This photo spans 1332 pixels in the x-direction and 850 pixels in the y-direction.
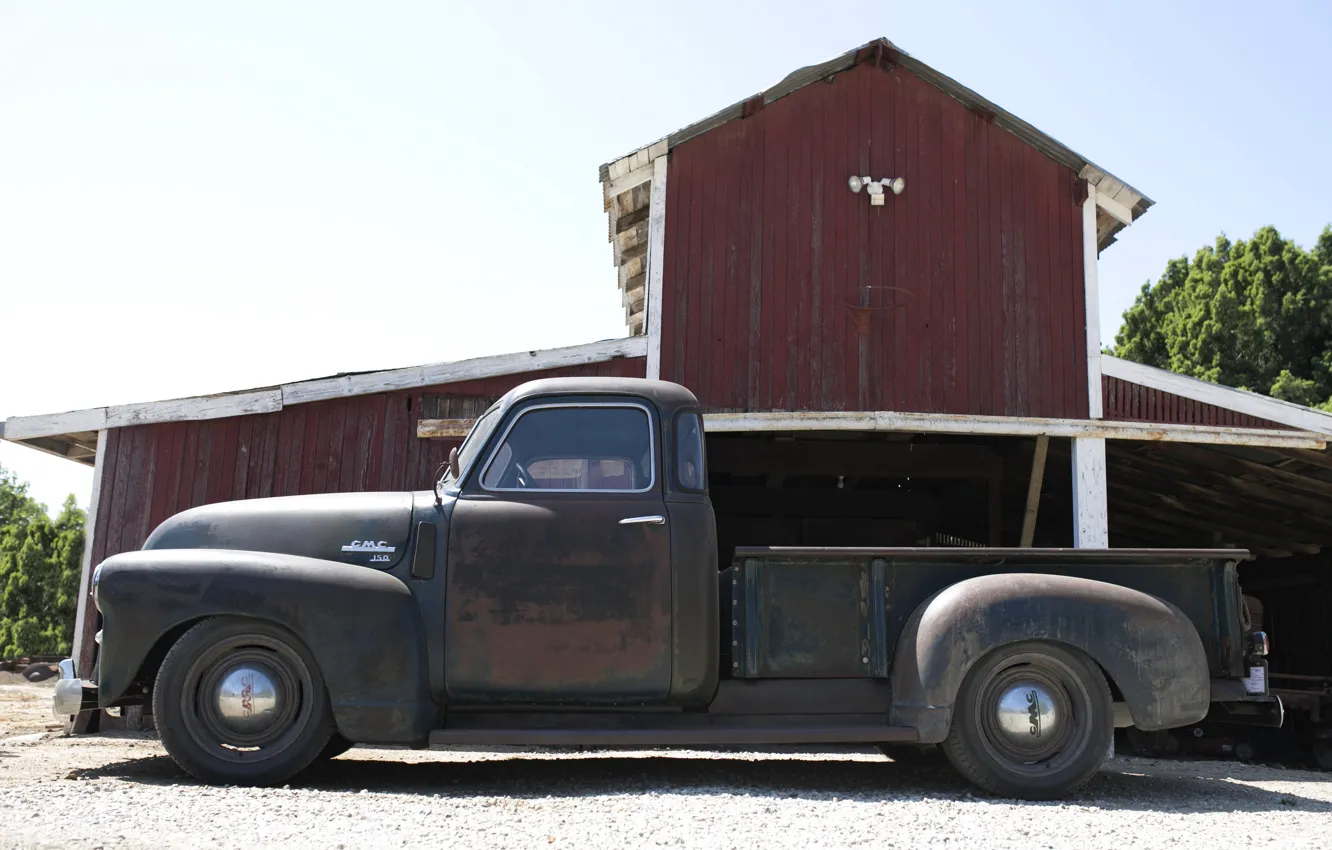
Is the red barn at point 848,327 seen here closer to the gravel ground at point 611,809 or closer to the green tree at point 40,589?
the gravel ground at point 611,809

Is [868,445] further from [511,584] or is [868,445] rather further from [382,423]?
[511,584]

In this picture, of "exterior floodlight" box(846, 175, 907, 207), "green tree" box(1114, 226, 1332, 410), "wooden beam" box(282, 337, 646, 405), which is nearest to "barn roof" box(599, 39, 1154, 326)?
"exterior floodlight" box(846, 175, 907, 207)

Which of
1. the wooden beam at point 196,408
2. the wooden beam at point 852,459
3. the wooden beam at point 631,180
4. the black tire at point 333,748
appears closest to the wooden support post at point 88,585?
the wooden beam at point 196,408

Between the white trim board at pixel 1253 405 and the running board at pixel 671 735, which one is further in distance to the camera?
the white trim board at pixel 1253 405

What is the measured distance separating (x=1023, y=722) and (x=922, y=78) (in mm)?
7663

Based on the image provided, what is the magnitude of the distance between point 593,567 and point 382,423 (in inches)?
192

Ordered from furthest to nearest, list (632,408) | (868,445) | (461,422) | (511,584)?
(868,445)
(461,422)
(632,408)
(511,584)

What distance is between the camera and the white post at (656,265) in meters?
10.8

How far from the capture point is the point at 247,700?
5.71m

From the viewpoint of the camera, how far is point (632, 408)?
626 centimetres

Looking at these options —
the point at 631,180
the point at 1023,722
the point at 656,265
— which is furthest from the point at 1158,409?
the point at 1023,722

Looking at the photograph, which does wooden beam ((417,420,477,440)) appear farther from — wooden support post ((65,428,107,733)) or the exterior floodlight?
the exterior floodlight

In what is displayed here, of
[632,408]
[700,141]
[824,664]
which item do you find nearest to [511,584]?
[632,408]

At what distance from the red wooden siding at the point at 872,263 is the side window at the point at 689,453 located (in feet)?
14.7
